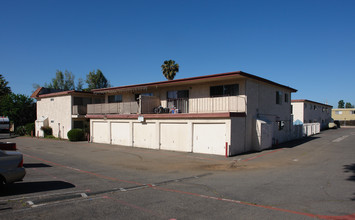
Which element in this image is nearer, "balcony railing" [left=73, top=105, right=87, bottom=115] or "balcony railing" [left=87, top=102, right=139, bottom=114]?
"balcony railing" [left=87, top=102, right=139, bottom=114]

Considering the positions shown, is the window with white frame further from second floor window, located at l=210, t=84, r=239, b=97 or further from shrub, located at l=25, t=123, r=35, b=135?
shrub, located at l=25, t=123, r=35, b=135

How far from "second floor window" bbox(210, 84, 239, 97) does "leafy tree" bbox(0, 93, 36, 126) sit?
33.5m

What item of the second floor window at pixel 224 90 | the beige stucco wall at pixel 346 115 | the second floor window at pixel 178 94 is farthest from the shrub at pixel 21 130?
the beige stucco wall at pixel 346 115

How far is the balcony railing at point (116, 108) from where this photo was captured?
22547 millimetres

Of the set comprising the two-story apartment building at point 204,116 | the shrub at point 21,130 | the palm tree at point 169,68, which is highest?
the palm tree at point 169,68

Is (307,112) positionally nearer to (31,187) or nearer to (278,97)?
(278,97)

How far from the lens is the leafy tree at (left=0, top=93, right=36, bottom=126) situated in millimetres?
38531

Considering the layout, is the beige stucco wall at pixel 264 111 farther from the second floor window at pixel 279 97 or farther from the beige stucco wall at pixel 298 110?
the beige stucco wall at pixel 298 110

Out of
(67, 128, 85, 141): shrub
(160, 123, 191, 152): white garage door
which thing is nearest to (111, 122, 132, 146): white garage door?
(160, 123, 191, 152): white garage door

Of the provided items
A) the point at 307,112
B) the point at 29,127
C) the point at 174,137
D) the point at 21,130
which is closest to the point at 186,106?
the point at 174,137

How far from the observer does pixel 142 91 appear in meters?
24.2

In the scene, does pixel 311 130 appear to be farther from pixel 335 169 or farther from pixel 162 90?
pixel 335 169

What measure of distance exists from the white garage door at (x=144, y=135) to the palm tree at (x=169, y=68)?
2264 cm

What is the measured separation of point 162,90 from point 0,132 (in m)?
34.3
